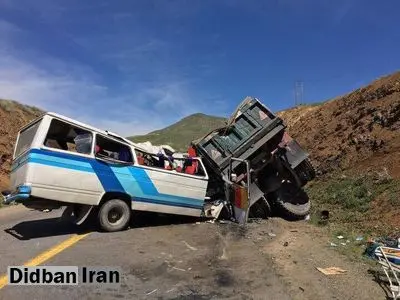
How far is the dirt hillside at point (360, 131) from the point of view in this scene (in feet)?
58.3

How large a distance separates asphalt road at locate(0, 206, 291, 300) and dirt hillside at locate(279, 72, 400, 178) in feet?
24.2

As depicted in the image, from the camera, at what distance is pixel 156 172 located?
434 inches

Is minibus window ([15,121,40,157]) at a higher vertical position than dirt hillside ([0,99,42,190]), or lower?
lower

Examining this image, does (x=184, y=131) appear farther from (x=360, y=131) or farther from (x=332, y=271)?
(x=332, y=271)

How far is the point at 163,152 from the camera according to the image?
1209 centimetres

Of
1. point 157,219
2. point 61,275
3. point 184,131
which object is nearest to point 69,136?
point 157,219

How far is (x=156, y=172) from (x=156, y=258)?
3061 mm

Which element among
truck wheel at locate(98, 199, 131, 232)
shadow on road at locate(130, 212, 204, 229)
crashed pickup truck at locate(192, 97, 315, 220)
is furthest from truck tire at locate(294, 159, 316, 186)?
truck wheel at locate(98, 199, 131, 232)

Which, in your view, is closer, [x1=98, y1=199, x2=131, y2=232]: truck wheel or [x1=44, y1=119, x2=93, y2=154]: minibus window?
[x1=44, y1=119, x2=93, y2=154]: minibus window

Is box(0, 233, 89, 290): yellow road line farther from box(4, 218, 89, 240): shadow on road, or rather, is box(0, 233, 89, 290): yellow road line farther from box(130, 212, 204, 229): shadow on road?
box(130, 212, 204, 229): shadow on road

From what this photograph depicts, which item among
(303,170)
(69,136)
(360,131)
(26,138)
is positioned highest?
(360,131)

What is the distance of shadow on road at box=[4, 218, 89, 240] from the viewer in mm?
10125

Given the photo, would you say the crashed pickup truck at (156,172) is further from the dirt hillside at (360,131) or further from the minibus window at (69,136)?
the dirt hillside at (360,131)

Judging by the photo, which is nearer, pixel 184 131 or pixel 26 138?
pixel 26 138
